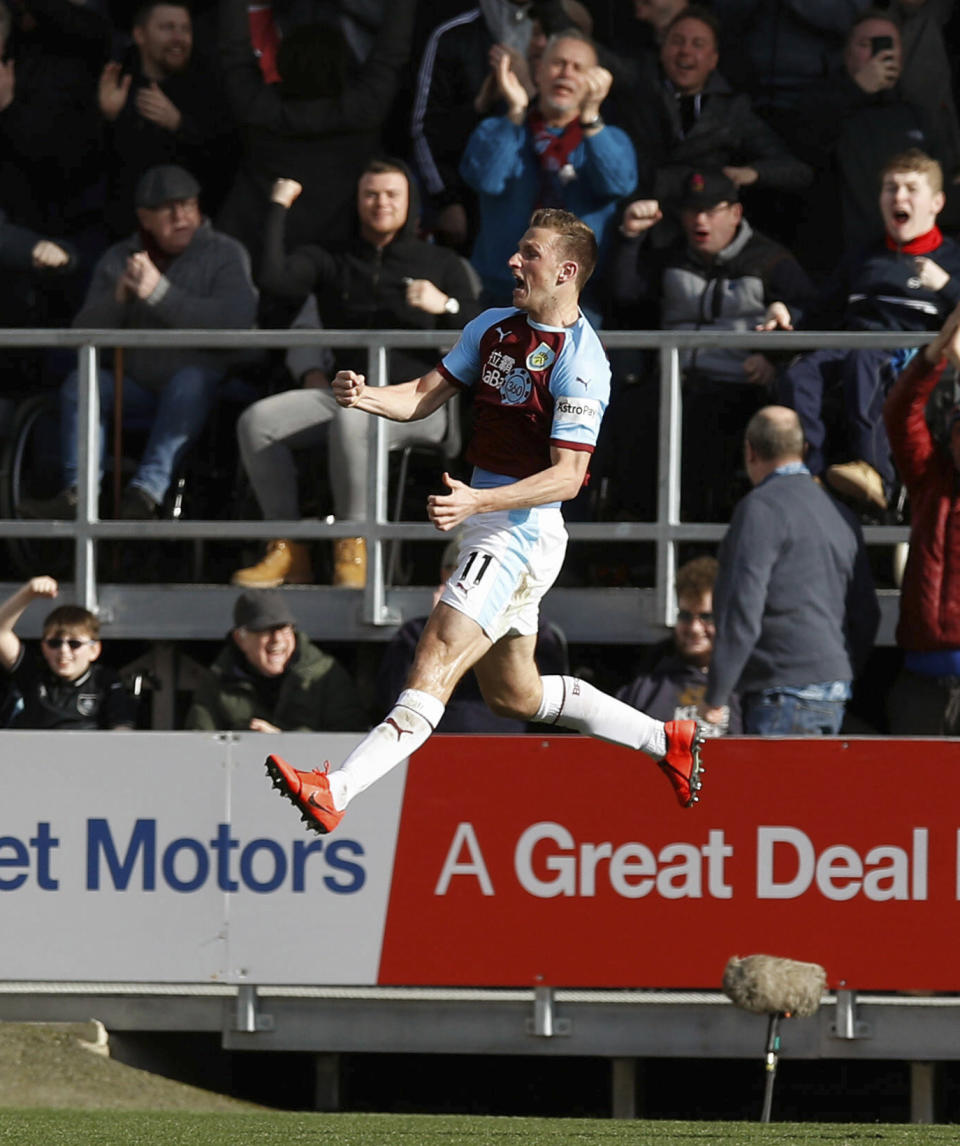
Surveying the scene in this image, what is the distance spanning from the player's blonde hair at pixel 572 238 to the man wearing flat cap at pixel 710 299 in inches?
132

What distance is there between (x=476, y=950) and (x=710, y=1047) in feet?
3.29

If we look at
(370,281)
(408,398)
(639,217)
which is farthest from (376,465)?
(408,398)

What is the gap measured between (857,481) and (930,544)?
70 cm

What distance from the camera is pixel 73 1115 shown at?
752 centimetres

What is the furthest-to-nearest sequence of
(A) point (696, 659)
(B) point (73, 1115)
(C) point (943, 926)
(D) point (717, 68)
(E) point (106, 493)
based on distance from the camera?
1. (D) point (717, 68)
2. (E) point (106, 493)
3. (A) point (696, 659)
4. (C) point (943, 926)
5. (B) point (73, 1115)

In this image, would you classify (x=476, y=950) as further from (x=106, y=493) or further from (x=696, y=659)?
(x=106, y=493)

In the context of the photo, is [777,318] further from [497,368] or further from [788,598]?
[497,368]

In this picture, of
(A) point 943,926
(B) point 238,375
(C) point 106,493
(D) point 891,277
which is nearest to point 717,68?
(D) point 891,277

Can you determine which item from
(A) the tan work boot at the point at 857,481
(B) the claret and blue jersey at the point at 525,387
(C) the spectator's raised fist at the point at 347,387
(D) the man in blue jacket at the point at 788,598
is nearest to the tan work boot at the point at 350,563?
(D) the man in blue jacket at the point at 788,598

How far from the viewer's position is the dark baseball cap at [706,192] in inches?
369

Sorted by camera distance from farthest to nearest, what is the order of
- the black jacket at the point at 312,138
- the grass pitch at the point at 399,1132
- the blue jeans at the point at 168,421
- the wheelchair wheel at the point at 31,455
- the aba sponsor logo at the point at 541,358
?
the black jacket at the point at 312,138 < the wheelchair wheel at the point at 31,455 < the blue jeans at the point at 168,421 < the grass pitch at the point at 399,1132 < the aba sponsor logo at the point at 541,358

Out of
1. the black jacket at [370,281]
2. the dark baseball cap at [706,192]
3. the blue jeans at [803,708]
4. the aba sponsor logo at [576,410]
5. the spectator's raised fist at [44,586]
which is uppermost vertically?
the dark baseball cap at [706,192]

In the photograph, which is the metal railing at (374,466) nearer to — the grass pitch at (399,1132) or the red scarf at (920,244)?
the red scarf at (920,244)

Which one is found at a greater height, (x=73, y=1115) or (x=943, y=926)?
(x=943, y=926)
